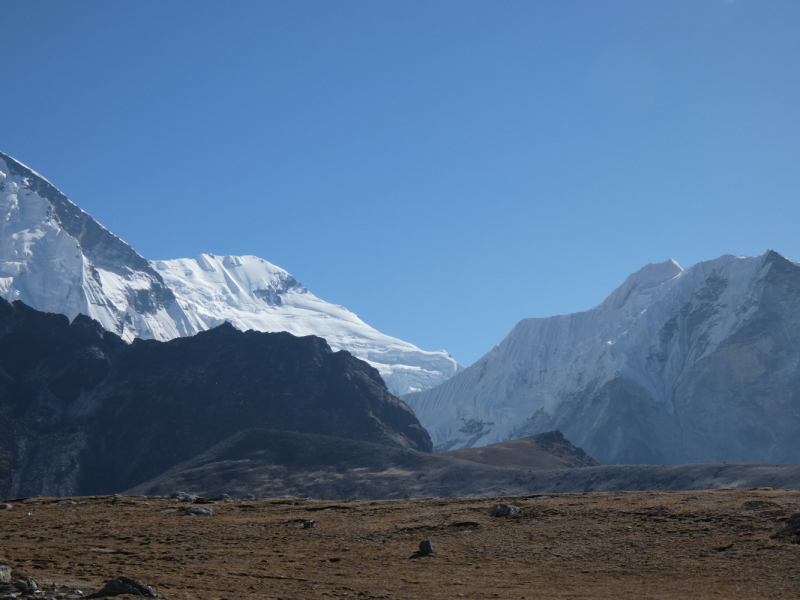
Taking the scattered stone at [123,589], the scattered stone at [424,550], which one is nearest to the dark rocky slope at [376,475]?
the scattered stone at [424,550]

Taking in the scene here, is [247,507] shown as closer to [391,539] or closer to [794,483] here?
[391,539]

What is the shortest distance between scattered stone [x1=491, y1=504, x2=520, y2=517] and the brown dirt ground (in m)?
0.62

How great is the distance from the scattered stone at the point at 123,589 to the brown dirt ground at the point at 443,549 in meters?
1.55

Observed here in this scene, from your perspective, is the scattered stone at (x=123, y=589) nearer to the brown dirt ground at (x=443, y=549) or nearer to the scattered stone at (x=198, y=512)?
the brown dirt ground at (x=443, y=549)

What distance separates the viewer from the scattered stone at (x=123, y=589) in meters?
23.8

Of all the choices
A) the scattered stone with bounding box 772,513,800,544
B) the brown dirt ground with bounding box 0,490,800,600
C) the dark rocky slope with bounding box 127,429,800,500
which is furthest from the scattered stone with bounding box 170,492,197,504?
the dark rocky slope with bounding box 127,429,800,500

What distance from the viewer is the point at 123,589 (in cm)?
2400

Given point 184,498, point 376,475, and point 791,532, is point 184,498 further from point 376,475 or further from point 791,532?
point 376,475

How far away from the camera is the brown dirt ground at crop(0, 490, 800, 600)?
2934cm

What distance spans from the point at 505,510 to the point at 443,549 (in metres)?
8.27

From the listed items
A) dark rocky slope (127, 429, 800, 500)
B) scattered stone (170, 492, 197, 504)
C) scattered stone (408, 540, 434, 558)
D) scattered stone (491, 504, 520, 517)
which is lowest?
dark rocky slope (127, 429, 800, 500)

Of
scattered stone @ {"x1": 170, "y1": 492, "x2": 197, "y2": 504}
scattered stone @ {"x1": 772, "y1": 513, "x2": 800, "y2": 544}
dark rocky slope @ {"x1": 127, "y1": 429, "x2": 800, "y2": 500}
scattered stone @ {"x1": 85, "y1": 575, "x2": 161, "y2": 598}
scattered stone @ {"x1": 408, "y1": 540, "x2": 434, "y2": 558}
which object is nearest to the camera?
scattered stone @ {"x1": 85, "y1": 575, "x2": 161, "y2": 598}

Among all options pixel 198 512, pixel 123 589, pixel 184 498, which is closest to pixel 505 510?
pixel 198 512

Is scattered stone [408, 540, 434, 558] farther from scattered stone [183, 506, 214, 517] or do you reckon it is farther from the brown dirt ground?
scattered stone [183, 506, 214, 517]
